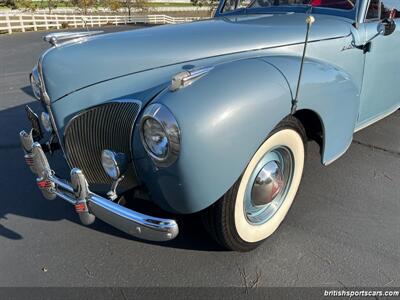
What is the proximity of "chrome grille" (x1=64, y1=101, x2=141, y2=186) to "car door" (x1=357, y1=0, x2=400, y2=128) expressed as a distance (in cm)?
202

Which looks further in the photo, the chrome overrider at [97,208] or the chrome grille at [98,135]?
the chrome grille at [98,135]

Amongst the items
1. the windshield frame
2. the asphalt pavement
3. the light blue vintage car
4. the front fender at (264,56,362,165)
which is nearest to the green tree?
the windshield frame

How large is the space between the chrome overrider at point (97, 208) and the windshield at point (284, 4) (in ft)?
7.59

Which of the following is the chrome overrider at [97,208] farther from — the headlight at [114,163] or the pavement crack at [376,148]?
the pavement crack at [376,148]

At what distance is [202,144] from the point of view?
166 cm

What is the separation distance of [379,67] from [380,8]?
50 cm

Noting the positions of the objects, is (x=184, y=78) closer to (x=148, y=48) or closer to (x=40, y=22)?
(x=148, y=48)

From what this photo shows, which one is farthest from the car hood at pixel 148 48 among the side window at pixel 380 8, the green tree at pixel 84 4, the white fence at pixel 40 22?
the green tree at pixel 84 4

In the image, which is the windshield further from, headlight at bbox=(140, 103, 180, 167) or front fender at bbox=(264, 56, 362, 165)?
headlight at bbox=(140, 103, 180, 167)

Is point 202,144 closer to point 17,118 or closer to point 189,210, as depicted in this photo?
point 189,210

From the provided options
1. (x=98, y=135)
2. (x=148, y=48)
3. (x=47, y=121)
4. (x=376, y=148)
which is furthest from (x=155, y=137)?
(x=376, y=148)

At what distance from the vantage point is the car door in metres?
2.97

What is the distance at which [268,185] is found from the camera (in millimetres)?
2197

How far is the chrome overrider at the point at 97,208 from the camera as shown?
5.75ft
